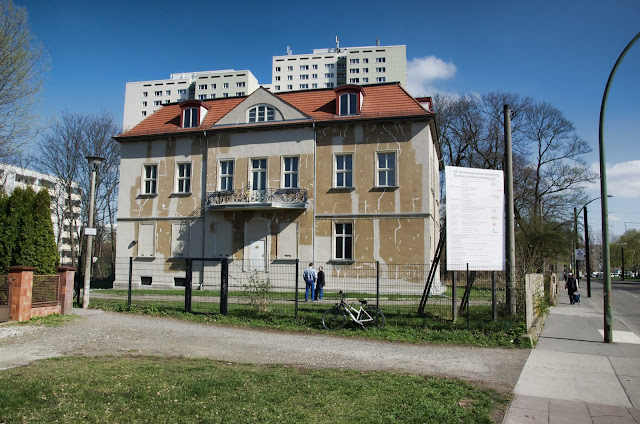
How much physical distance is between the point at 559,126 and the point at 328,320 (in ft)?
124

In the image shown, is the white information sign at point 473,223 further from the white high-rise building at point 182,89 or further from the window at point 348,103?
the white high-rise building at point 182,89

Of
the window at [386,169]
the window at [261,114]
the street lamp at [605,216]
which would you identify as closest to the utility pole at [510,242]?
the street lamp at [605,216]

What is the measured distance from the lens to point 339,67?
340 feet

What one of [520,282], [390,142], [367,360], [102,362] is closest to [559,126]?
[390,142]

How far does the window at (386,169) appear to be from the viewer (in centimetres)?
2492

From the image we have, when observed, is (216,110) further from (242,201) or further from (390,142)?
(390,142)

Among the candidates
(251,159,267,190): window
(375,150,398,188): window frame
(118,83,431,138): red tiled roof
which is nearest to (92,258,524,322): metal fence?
(375,150,398,188): window frame

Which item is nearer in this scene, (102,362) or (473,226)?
(102,362)

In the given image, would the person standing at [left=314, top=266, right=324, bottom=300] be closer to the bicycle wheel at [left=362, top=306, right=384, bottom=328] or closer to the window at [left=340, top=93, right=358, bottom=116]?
the bicycle wheel at [left=362, top=306, right=384, bottom=328]

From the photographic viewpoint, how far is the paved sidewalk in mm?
5840

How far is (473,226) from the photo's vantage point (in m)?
13.0

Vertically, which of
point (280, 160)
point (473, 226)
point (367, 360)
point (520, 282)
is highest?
point (280, 160)

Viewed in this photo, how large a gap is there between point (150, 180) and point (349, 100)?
1282 centimetres

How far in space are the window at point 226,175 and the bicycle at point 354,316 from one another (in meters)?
16.1
